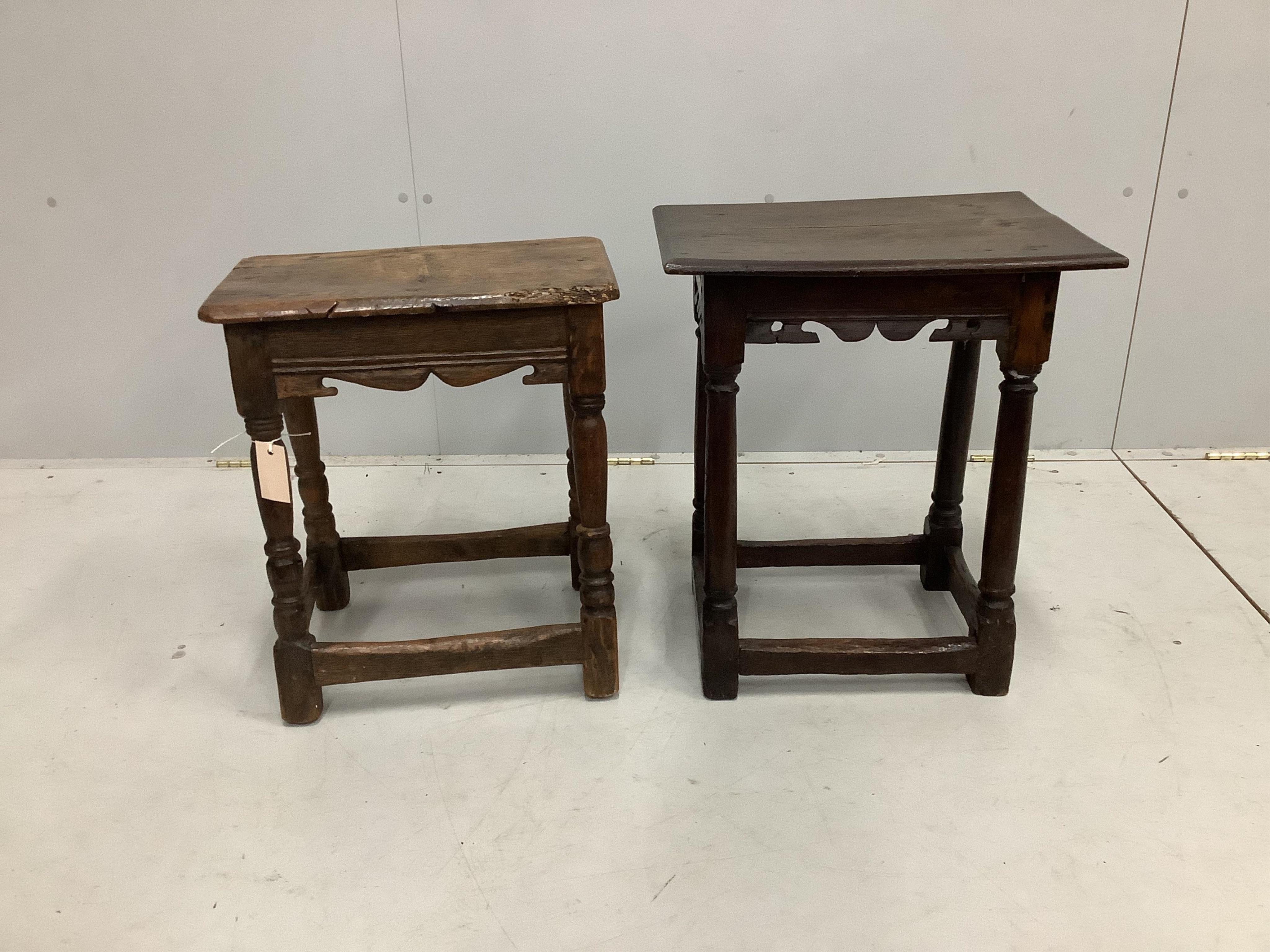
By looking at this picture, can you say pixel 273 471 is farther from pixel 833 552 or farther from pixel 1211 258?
pixel 1211 258

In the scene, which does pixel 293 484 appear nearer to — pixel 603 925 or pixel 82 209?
pixel 82 209

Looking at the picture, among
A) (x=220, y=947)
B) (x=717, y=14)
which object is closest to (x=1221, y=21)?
(x=717, y=14)

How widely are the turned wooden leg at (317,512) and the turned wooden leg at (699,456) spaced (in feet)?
2.46

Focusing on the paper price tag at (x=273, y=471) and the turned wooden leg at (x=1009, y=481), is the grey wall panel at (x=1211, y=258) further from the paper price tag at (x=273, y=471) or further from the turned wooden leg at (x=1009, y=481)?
the paper price tag at (x=273, y=471)

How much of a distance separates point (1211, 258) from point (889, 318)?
1517 millimetres

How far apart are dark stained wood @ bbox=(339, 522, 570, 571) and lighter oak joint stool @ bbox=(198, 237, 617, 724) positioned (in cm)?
14

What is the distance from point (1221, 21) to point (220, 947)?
2806 millimetres

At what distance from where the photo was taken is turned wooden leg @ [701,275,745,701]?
1.73 metres

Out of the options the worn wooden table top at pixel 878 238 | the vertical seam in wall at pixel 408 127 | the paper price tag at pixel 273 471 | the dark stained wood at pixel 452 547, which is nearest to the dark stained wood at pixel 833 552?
the dark stained wood at pixel 452 547

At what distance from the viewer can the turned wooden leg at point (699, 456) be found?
2.04 meters

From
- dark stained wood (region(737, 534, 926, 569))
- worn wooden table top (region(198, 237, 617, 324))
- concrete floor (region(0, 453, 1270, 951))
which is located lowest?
concrete floor (region(0, 453, 1270, 951))

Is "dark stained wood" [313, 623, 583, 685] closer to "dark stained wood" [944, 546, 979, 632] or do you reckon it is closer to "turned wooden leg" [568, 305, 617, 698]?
"turned wooden leg" [568, 305, 617, 698]

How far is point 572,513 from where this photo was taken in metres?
2.20

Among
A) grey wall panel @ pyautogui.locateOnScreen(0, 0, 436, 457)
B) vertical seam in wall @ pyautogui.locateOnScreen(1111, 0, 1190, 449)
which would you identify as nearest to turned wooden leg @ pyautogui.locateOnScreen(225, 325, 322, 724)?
grey wall panel @ pyautogui.locateOnScreen(0, 0, 436, 457)
